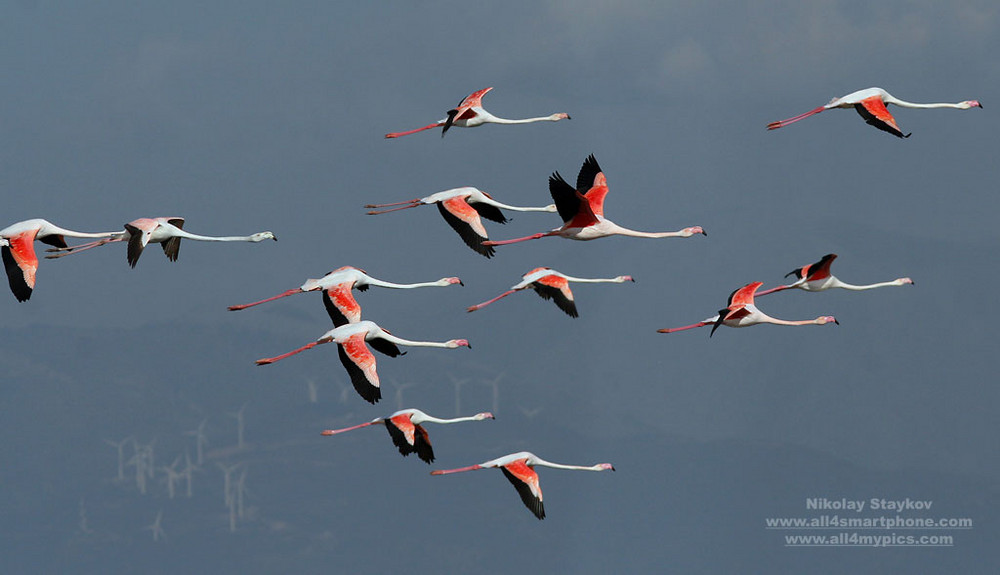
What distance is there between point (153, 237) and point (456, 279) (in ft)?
23.4

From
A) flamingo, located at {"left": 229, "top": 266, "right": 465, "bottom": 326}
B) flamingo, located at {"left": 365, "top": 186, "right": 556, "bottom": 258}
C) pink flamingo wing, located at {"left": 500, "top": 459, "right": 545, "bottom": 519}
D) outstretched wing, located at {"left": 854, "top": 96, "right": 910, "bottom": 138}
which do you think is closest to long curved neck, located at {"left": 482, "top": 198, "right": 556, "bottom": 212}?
flamingo, located at {"left": 365, "top": 186, "right": 556, "bottom": 258}

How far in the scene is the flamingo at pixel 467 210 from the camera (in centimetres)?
3912

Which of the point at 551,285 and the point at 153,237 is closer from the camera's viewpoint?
the point at 153,237

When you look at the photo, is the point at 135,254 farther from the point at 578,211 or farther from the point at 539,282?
the point at 539,282

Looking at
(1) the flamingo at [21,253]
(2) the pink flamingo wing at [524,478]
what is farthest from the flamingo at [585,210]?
(1) the flamingo at [21,253]

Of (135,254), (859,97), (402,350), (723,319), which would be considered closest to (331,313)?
(402,350)

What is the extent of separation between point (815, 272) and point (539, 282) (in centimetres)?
689

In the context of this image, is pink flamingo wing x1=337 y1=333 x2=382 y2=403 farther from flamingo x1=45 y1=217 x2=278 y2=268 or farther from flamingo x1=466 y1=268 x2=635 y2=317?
flamingo x1=466 y1=268 x2=635 y2=317

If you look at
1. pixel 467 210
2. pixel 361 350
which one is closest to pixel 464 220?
pixel 467 210

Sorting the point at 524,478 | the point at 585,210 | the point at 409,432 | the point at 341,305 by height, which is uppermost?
the point at 585,210

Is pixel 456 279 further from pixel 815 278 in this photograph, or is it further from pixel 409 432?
pixel 815 278

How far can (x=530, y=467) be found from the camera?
4072cm

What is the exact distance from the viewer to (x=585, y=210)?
34969mm

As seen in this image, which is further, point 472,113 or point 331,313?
point 472,113
